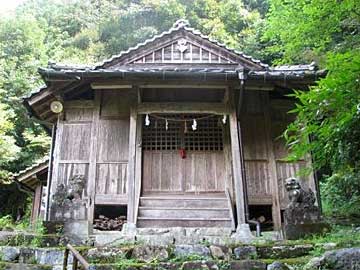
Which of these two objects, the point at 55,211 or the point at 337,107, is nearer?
the point at 337,107

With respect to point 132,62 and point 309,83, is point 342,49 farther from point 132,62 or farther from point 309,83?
point 132,62

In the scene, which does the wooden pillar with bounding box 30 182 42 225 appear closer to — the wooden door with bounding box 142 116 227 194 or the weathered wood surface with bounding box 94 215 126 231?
the weathered wood surface with bounding box 94 215 126 231

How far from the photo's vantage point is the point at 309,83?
1102cm

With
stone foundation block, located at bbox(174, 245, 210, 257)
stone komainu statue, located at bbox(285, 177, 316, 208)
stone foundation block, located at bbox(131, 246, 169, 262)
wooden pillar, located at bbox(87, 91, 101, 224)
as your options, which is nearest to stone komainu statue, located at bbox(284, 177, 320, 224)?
stone komainu statue, located at bbox(285, 177, 316, 208)

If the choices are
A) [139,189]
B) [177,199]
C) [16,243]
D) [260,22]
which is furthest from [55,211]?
[260,22]

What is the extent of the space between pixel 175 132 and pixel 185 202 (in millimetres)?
2249

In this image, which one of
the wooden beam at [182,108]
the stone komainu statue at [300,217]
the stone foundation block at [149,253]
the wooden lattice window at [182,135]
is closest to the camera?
the stone foundation block at [149,253]

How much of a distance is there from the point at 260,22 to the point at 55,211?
75.4 ft

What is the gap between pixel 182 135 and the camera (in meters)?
11.9

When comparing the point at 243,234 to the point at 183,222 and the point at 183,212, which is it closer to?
the point at 183,222

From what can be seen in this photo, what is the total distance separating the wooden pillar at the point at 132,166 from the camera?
992 cm

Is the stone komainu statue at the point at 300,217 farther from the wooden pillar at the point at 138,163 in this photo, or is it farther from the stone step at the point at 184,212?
the wooden pillar at the point at 138,163

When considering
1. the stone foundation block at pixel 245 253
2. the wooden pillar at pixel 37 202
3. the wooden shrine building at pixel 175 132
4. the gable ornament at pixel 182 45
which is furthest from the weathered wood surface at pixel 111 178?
the wooden pillar at pixel 37 202

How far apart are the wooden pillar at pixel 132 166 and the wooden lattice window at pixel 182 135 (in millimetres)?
1111
